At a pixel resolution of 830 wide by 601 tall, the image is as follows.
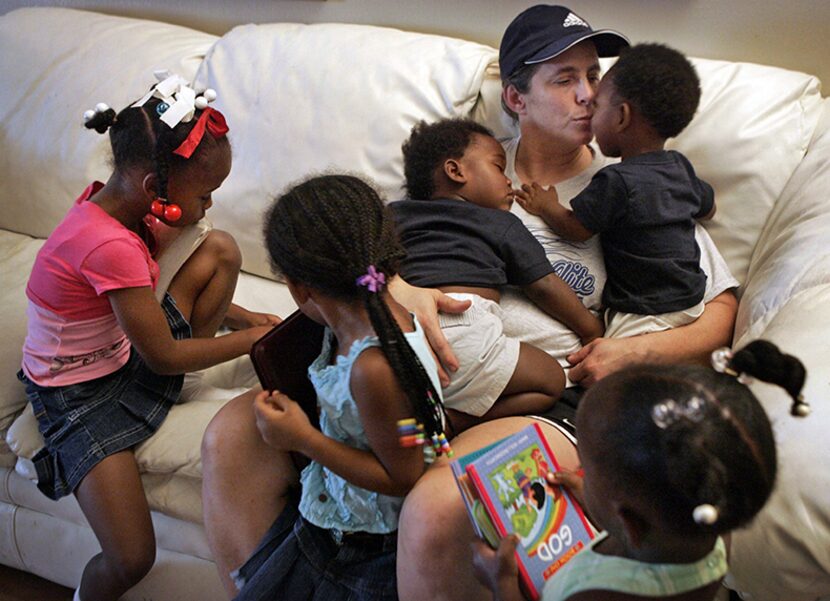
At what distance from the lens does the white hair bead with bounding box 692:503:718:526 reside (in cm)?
79

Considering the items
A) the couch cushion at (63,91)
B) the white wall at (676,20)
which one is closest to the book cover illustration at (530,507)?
the white wall at (676,20)

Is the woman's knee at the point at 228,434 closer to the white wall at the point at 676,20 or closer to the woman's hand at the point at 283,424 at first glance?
the woman's hand at the point at 283,424

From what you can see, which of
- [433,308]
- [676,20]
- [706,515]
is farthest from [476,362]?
[676,20]

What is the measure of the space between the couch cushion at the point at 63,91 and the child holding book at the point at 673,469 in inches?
64.0

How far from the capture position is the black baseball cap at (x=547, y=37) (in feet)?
5.25

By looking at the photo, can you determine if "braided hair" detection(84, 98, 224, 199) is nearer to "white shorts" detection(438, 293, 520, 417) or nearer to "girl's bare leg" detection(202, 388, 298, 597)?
"girl's bare leg" detection(202, 388, 298, 597)

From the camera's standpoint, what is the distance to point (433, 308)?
4.24ft

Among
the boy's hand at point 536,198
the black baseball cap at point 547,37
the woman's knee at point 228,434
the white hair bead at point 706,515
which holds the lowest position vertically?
the woman's knee at point 228,434

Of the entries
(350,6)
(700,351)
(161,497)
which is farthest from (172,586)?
(350,6)

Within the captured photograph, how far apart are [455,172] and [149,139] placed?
1.87 ft

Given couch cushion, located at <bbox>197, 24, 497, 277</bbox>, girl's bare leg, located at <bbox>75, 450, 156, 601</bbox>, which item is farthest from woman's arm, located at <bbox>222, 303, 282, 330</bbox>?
girl's bare leg, located at <bbox>75, 450, 156, 601</bbox>

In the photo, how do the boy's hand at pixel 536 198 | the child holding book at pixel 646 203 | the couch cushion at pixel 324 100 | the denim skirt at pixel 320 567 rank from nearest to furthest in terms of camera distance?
the denim skirt at pixel 320 567 < the child holding book at pixel 646 203 < the boy's hand at pixel 536 198 < the couch cushion at pixel 324 100

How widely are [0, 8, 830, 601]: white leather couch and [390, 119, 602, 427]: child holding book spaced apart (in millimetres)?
264

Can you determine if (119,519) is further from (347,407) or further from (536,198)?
(536,198)
